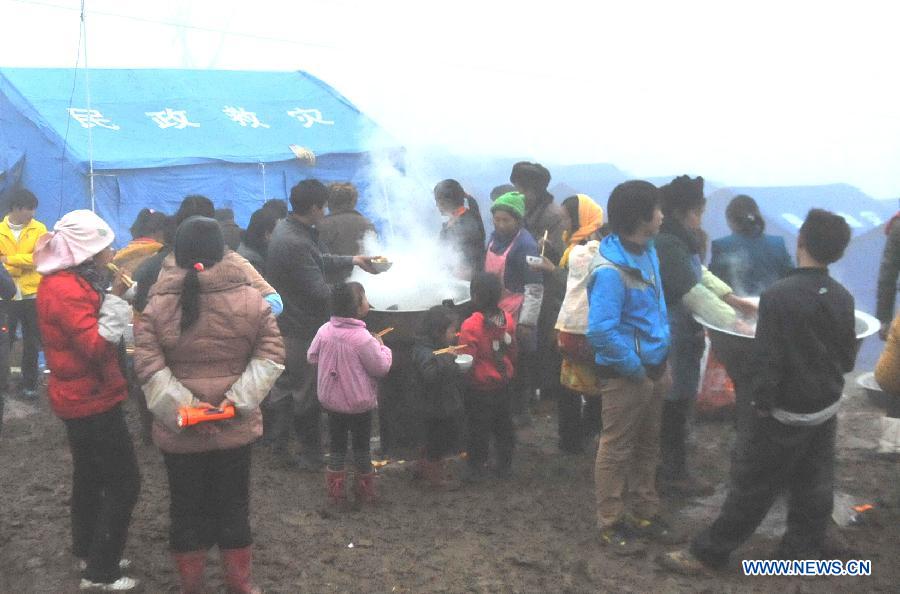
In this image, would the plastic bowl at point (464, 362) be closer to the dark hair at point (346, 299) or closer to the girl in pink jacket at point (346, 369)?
the girl in pink jacket at point (346, 369)

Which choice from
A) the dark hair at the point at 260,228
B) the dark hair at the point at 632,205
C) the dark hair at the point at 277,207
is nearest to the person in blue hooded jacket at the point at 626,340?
the dark hair at the point at 632,205

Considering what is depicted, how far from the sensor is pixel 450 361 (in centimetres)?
535

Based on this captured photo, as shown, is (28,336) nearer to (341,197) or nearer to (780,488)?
(341,197)

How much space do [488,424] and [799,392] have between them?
229 centimetres

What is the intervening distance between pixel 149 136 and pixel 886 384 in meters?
9.38

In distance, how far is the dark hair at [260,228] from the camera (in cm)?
664

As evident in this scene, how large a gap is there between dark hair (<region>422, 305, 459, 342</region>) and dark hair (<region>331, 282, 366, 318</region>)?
55 centimetres

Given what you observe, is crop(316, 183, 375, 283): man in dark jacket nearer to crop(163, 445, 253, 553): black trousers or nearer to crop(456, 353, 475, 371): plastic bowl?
crop(456, 353, 475, 371): plastic bowl

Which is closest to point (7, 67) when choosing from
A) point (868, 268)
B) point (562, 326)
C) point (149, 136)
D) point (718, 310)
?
point (149, 136)

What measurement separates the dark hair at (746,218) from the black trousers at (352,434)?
274cm

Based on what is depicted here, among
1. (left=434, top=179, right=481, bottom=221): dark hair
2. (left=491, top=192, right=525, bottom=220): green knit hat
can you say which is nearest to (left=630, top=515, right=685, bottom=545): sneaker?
(left=491, top=192, right=525, bottom=220): green knit hat

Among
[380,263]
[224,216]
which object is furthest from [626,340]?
[224,216]

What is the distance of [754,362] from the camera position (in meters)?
3.99

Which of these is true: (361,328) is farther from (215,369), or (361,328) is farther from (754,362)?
(754,362)
